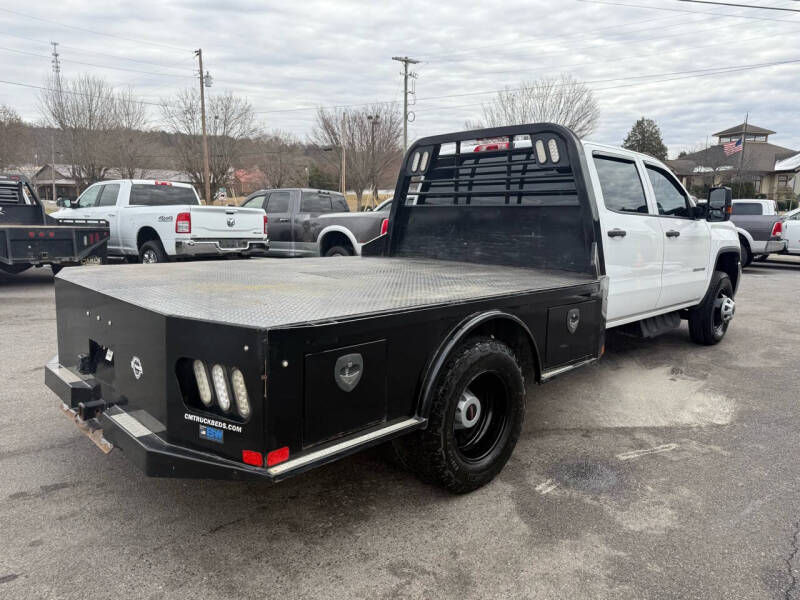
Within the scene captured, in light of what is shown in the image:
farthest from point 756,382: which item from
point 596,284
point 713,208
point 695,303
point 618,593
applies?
point 618,593

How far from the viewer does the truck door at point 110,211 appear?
11602 millimetres

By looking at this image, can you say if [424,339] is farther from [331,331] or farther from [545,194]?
[545,194]

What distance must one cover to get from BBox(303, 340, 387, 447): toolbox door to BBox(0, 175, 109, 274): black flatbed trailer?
338 inches

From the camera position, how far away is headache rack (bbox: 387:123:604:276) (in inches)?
173

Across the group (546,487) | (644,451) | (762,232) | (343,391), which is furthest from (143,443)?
(762,232)

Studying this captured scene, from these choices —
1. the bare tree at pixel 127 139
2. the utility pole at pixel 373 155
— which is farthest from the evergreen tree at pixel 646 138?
the bare tree at pixel 127 139

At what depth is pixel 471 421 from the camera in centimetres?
306

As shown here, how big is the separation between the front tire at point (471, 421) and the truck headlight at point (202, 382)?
3.33ft

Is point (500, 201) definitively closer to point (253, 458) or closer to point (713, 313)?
point (713, 313)

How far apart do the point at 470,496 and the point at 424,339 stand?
3.35 ft

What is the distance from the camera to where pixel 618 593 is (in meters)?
2.36

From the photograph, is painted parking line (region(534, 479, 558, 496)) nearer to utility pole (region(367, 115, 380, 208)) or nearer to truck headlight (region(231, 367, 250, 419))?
truck headlight (region(231, 367, 250, 419))

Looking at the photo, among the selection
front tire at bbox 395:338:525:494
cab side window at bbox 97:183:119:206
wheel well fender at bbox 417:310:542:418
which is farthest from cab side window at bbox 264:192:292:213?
front tire at bbox 395:338:525:494

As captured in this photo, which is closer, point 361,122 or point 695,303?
point 695,303
